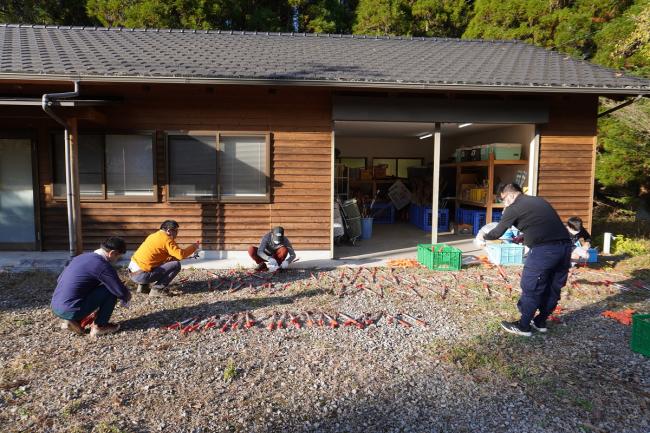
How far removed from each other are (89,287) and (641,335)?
16.3ft

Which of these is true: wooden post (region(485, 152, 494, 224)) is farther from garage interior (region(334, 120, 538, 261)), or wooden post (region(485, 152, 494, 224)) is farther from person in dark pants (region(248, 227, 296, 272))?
person in dark pants (region(248, 227, 296, 272))

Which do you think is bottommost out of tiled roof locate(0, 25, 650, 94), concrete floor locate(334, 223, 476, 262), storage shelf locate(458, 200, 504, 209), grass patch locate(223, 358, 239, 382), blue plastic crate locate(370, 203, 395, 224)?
grass patch locate(223, 358, 239, 382)

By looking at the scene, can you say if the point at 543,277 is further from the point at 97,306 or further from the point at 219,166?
the point at 219,166

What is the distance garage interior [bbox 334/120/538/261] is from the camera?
8.78 metres

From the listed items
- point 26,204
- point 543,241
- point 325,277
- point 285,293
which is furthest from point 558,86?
point 26,204

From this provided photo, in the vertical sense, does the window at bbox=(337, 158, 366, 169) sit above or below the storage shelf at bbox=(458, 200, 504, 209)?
above

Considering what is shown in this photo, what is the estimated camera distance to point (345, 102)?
7.23 metres

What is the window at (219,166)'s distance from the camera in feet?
23.9

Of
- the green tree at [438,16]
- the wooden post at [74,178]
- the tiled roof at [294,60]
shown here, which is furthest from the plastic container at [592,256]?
the green tree at [438,16]

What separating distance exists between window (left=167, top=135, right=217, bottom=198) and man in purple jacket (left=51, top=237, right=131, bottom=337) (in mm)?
3312

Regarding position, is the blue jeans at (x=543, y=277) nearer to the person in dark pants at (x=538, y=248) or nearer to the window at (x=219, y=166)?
the person in dark pants at (x=538, y=248)

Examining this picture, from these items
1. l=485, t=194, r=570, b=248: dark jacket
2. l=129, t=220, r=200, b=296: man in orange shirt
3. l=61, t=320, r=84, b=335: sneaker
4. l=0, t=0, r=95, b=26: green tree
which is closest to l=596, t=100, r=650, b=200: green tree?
l=485, t=194, r=570, b=248: dark jacket

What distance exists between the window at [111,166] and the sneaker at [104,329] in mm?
3408

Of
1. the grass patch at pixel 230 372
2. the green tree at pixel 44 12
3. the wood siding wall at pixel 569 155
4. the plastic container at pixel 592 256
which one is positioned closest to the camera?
the grass patch at pixel 230 372
